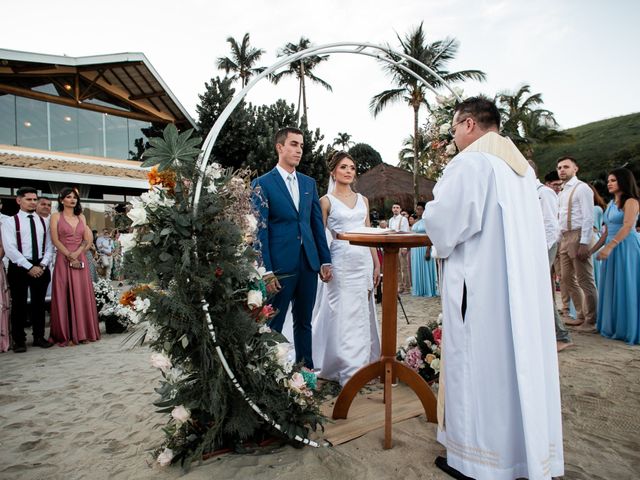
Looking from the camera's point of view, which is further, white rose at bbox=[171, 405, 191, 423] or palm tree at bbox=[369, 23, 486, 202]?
palm tree at bbox=[369, 23, 486, 202]

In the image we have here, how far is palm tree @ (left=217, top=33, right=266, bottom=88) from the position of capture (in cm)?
3228

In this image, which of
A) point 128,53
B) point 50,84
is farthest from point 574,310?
point 50,84

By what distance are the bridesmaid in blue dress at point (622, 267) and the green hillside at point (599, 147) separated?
90.0 feet

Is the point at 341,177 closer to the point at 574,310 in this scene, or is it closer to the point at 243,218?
the point at 243,218

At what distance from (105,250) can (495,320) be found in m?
14.8

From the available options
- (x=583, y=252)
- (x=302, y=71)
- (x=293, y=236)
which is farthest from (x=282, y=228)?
(x=302, y=71)

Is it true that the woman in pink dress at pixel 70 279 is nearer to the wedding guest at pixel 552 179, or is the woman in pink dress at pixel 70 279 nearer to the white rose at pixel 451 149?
the white rose at pixel 451 149

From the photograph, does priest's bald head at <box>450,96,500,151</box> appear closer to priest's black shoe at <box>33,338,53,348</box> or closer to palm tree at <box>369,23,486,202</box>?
priest's black shoe at <box>33,338,53,348</box>

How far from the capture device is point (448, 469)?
253cm

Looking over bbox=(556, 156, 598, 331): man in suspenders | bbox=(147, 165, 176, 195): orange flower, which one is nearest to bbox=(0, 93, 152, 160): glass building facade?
bbox=(147, 165, 176, 195): orange flower

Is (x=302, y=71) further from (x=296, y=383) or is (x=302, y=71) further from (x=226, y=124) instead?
(x=296, y=383)

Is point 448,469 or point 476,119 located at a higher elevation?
point 476,119

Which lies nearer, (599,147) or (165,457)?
(165,457)

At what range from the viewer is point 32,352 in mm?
5910
